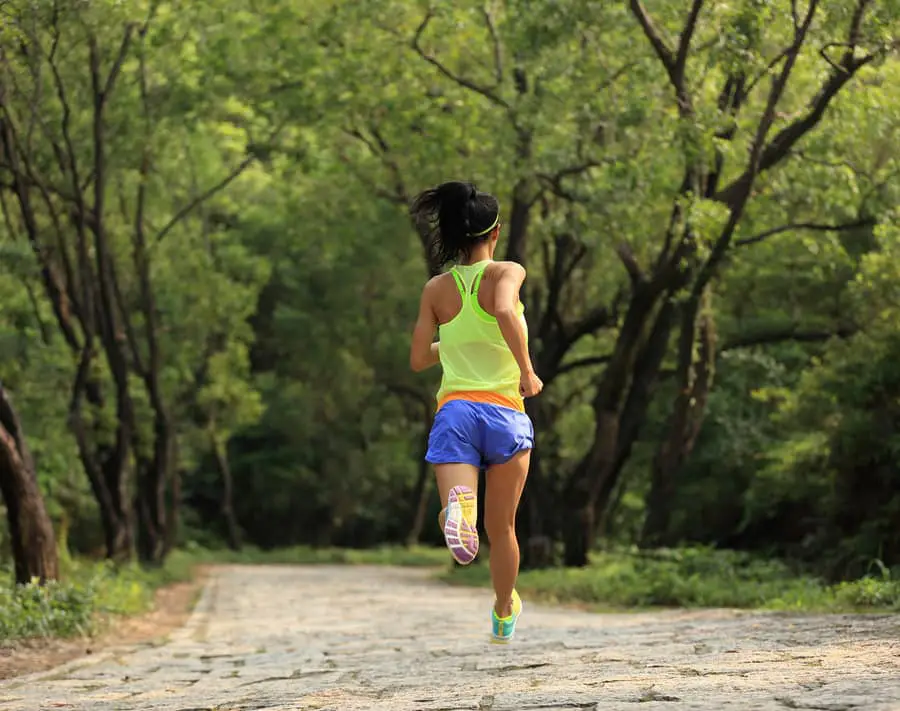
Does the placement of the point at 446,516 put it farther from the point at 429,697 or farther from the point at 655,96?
the point at 655,96

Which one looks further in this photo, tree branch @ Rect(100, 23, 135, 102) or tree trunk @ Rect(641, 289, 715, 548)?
tree trunk @ Rect(641, 289, 715, 548)

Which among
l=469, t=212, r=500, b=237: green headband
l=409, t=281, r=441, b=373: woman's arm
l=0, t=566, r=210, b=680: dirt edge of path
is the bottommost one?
l=0, t=566, r=210, b=680: dirt edge of path

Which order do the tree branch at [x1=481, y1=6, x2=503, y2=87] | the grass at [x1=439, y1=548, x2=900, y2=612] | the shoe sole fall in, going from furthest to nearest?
the tree branch at [x1=481, y1=6, x2=503, y2=87] < the grass at [x1=439, y1=548, x2=900, y2=612] < the shoe sole

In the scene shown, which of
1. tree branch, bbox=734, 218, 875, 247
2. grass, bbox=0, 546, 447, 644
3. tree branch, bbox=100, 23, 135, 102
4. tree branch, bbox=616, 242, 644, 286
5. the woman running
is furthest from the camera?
tree branch, bbox=616, 242, 644, 286

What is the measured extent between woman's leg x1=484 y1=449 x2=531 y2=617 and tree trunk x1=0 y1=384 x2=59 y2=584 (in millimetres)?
7174

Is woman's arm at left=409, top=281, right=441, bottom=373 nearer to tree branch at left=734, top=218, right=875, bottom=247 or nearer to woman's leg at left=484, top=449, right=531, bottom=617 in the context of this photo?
woman's leg at left=484, top=449, right=531, bottom=617

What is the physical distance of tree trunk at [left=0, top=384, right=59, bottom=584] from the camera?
43.5 feet

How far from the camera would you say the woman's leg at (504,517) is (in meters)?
6.83

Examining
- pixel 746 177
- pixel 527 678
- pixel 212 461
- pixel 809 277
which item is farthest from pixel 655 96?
pixel 212 461

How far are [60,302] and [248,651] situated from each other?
11546 millimetres

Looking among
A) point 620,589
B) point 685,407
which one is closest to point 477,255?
point 620,589

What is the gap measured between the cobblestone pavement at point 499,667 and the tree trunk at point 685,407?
5.41 metres

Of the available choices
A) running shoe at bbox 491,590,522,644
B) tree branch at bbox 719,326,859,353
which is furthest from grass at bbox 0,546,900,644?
running shoe at bbox 491,590,522,644

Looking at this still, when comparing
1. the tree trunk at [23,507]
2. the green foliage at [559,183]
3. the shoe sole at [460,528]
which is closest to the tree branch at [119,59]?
the green foliage at [559,183]
